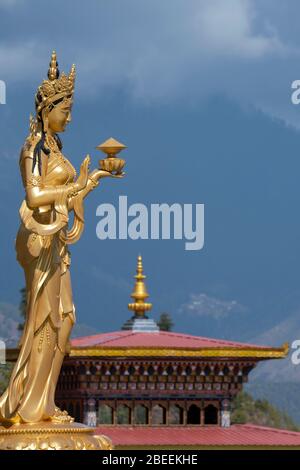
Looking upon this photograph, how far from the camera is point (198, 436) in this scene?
32.2 metres

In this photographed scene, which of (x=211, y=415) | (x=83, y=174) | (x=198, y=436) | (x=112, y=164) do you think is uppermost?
(x=112, y=164)

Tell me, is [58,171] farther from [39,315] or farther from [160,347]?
[160,347]

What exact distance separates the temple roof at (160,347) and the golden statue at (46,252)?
931 cm

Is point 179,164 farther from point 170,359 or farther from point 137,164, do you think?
point 170,359

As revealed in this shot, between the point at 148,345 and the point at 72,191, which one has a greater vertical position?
the point at 72,191

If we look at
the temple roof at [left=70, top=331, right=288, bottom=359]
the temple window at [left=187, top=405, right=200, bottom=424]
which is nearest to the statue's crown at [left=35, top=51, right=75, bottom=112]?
the temple roof at [left=70, top=331, right=288, bottom=359]

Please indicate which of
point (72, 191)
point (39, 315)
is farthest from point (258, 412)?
point (72, 191)

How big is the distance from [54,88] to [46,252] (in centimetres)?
187

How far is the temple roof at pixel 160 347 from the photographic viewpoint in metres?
32.2

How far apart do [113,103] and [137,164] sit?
464 cm

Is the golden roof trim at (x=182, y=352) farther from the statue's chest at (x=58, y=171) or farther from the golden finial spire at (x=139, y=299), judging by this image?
the statue's chest at (x=58, y=171)

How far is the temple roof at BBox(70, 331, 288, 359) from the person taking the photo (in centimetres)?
3216

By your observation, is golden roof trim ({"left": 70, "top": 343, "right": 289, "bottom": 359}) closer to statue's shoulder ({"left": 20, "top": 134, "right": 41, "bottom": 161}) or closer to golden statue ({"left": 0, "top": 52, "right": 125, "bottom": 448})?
golden statue ({"left": 0, "top": 52, "right": 125, "bottom": 448})

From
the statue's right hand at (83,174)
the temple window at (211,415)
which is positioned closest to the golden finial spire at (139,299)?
the temple window at (211,415)
